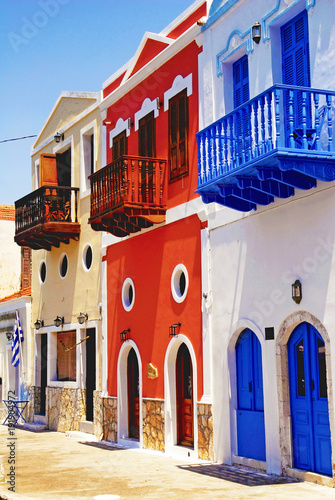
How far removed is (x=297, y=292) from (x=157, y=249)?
5.30 meters

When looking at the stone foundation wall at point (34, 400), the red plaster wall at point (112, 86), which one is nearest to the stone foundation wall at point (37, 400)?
the stone foundation wall at point (34, 400)

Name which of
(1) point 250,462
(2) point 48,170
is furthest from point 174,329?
(2) point 48,170

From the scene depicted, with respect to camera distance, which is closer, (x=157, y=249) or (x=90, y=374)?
(x=157, y=249)

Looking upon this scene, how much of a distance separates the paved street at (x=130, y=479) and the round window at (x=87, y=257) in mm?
5432

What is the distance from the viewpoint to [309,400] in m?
10.8

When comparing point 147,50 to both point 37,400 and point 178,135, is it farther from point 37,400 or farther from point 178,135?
point 37,400

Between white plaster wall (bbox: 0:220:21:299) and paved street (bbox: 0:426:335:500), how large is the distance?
16898mm

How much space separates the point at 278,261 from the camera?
1149 centimetres

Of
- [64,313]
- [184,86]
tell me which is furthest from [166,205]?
[64,313]

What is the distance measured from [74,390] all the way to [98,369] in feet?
5.85

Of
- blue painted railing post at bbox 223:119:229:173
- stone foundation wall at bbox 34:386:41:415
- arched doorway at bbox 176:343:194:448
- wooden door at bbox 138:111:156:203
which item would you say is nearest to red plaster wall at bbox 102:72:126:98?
wooden door at bbox 138:111:156:203

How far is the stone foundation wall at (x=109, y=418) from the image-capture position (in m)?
17.3

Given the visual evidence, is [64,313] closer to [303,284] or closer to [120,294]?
[120,294]

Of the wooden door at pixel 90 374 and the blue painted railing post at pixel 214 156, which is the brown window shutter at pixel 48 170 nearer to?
the wooden door at pixel 90 374
